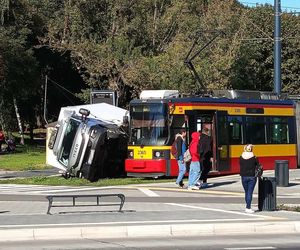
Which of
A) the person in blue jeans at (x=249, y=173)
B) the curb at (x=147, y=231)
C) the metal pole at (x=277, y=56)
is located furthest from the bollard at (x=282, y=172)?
the metal pole at (x=277, y=56)

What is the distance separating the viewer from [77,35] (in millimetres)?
47844

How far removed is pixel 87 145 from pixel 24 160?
14.1m

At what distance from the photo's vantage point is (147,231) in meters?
12.1

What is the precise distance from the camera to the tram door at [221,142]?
25.2m

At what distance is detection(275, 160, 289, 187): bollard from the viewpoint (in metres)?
21.3

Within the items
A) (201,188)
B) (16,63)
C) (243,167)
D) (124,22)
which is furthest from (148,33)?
(243,167)

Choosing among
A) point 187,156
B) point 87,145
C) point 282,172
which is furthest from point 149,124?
point 282,172

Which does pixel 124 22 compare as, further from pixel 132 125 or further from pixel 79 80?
pixel 132 125

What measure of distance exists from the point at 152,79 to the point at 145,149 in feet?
63.3

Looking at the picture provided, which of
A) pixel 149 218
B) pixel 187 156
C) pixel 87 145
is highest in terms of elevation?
pixel 87 145

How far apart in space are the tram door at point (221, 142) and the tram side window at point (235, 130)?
32 cm

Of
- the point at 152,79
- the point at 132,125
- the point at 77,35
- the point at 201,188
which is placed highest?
the point at 77,35

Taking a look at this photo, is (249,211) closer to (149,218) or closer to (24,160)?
(149,218)

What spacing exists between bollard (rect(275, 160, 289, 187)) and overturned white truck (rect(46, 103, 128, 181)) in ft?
24.6
